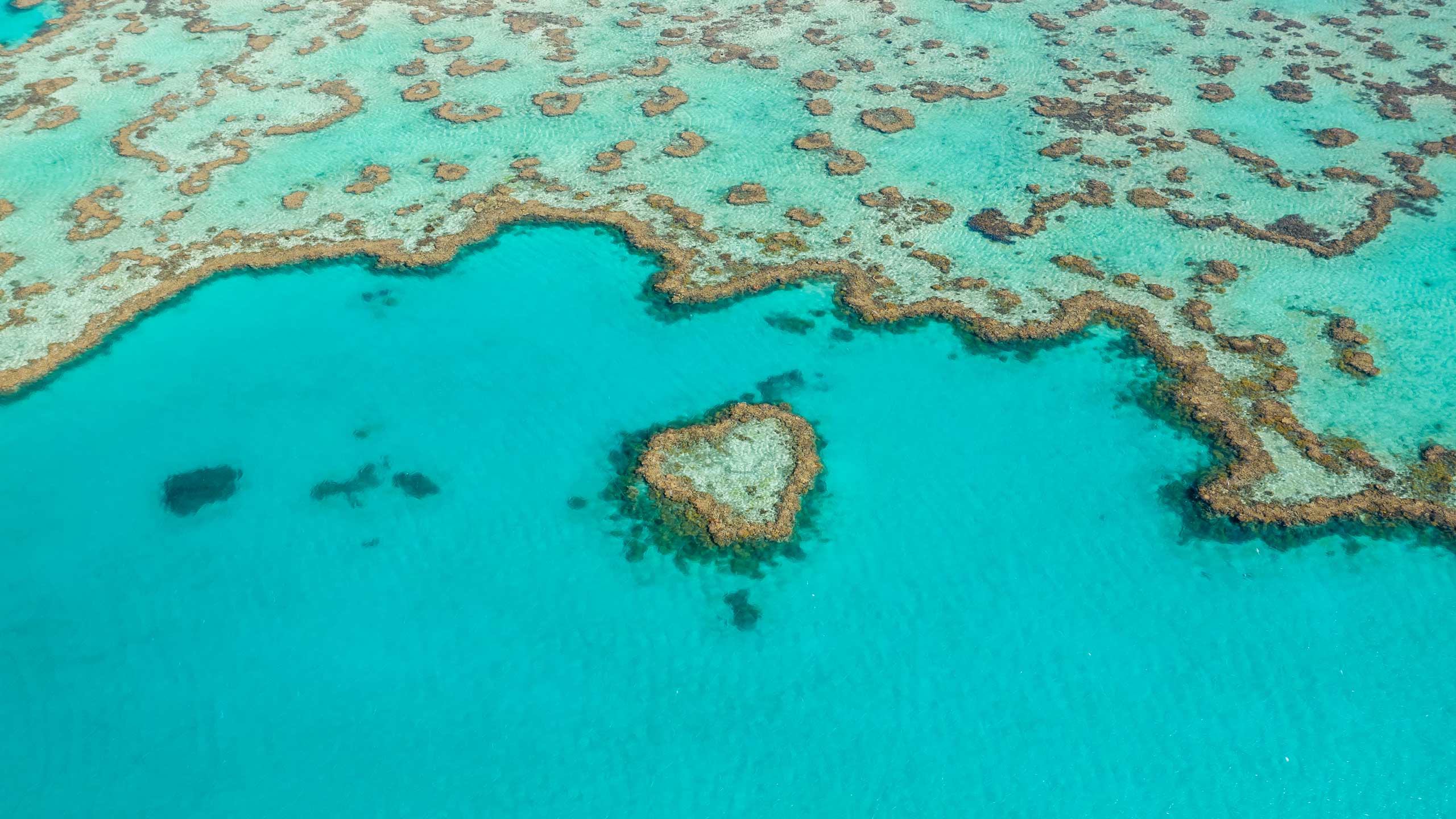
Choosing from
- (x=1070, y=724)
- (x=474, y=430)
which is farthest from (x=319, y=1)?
(x=1070, y=724)

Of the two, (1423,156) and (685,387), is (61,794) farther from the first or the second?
(1423,156)

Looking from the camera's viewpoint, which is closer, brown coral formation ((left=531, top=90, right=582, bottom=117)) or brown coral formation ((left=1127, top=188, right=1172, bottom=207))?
brown coral formation ((left=1127, top=188, right=1172, bottom=207))

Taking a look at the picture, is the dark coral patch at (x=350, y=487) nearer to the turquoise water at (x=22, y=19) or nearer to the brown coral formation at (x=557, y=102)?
the brown coral formation at (x=557, y=102)

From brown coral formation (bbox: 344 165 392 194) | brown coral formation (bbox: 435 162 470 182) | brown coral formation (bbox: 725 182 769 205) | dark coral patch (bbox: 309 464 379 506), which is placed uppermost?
brown coral formation (bbox: 725 182 769 205)

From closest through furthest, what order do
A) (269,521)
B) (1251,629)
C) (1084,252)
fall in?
(1251,629) < (269,521) < (1084,252)

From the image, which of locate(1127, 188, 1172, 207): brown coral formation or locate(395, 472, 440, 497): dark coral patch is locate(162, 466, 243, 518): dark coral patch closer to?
locate(395, 472, 440, 497): dark coral patch

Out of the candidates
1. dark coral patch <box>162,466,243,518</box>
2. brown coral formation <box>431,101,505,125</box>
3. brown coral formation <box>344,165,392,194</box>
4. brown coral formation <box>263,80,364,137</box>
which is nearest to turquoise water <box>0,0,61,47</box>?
brown coral formation <box>263,80,364,137</box>
